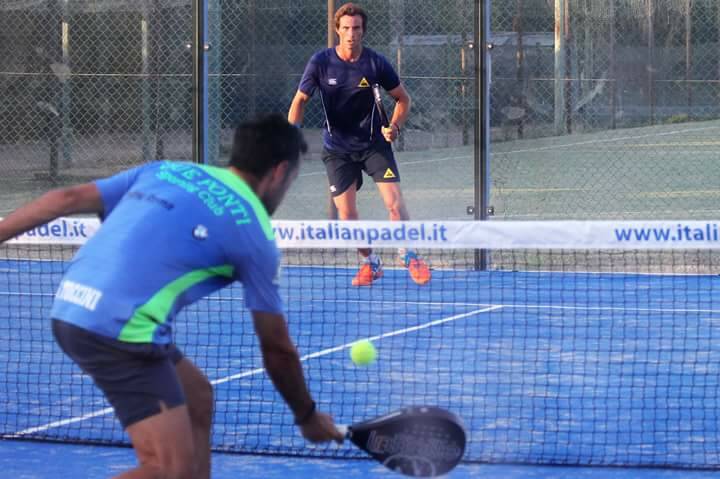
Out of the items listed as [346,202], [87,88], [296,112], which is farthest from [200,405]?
[87,88]

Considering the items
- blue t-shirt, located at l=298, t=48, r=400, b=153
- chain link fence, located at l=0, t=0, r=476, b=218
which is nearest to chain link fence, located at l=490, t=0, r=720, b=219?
chain link fence, located at l=0, t=0, r=476, b=218

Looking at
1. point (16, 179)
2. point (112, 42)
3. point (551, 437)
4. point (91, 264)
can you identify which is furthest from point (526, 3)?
point (91, 264)

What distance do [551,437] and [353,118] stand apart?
15.4 ft

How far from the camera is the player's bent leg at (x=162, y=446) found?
11.3ft

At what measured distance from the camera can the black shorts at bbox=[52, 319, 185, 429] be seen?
136 inches

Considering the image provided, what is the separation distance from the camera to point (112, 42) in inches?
495

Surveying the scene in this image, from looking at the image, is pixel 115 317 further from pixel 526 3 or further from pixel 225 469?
pixel 526 3

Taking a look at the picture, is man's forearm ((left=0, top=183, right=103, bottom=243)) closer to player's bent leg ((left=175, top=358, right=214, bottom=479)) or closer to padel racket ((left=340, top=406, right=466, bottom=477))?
player's bent leg ((left=175, top=358, right=214, bottom=479))

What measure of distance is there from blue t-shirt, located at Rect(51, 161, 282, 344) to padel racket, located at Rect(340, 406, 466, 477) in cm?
61

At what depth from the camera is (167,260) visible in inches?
135

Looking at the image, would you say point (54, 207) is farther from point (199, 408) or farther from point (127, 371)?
point (199, 408)

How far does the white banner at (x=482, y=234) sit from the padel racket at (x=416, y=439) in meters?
1.75

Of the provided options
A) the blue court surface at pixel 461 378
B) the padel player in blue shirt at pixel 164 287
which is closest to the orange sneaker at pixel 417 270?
the blue court surface at pixel 461 378

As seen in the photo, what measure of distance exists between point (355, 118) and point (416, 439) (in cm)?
616
